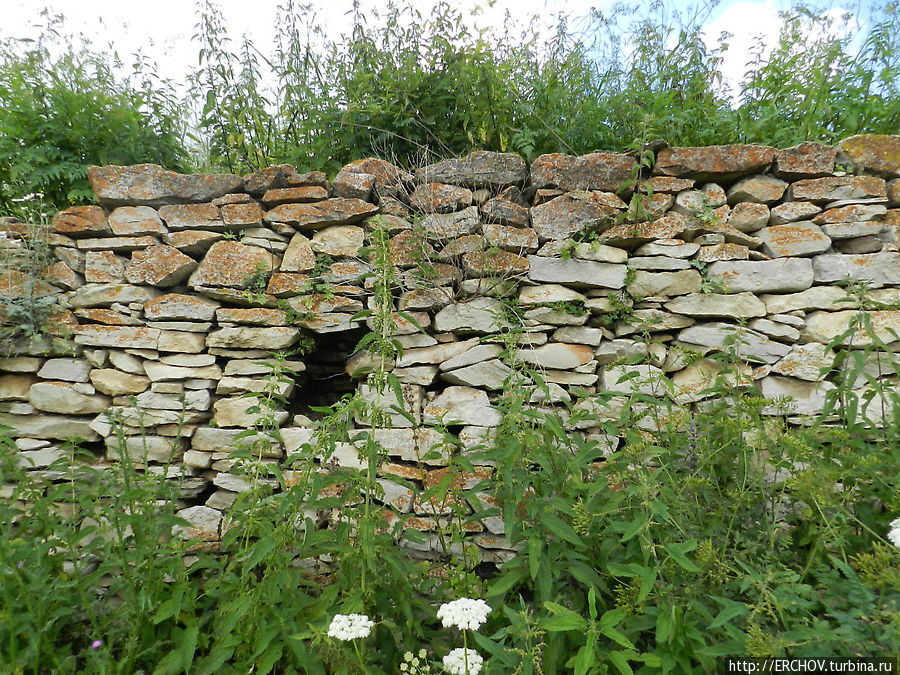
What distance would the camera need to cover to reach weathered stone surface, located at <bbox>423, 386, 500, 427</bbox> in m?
2.62

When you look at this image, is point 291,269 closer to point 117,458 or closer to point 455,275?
point 455,275

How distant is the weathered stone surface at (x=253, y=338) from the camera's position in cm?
274

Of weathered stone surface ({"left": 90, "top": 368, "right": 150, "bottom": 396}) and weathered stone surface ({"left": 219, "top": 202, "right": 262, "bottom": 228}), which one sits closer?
weathered stone surface ({"left": 90, "top": 368, "right": 150, "bottom": 396})

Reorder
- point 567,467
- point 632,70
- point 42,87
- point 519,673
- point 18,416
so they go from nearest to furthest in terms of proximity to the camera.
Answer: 1. point 519,673
2. point 567,467
3. point 18,416
4. point 42,87
5. point 632,70

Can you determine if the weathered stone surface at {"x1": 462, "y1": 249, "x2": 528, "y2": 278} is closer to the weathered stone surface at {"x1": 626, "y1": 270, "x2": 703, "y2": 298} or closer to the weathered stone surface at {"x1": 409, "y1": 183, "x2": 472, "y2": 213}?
the weathered stone surface at {"x1": 409, "y1": 183, "x2": 472, "y2": 213}

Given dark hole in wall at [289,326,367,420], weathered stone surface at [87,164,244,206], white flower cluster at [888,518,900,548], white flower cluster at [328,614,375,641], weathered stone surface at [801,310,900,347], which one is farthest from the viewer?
dark hole in wall at [289,326,367,420]

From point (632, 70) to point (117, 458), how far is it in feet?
13.4

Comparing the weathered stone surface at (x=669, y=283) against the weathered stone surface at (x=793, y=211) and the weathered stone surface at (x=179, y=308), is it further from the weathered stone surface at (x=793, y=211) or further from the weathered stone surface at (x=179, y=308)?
the weathered stone surface at (x=179, y=308)

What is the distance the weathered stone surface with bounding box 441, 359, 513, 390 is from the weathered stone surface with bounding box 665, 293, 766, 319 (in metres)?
1.05

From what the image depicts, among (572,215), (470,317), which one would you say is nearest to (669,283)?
(572,215)

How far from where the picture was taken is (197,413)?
2699 millimetres

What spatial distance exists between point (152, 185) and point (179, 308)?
79 cm

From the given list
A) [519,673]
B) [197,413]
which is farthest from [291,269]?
[519,673]

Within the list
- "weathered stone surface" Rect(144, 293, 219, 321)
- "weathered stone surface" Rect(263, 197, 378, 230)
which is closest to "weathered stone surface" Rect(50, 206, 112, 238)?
"weathered stone surface" Rect(144, 293, 219, 321)
